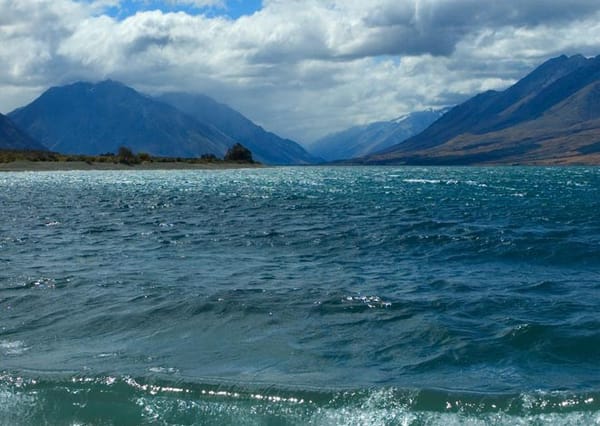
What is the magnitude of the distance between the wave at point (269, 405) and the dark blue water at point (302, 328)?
0.14 ft

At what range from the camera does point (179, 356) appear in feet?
57.1

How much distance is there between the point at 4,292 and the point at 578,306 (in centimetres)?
2041

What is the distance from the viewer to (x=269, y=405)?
13.9 metres

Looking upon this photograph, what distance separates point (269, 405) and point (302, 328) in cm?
631

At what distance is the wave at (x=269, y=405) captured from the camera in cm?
1329

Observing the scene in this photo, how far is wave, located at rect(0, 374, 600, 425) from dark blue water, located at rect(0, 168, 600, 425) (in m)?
0.04

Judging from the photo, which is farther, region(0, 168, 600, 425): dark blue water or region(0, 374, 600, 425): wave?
region(0, 168, 600, 425): dark blue water

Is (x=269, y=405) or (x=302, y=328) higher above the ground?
(x=302, y=328)

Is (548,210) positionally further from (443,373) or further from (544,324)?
(443,373)

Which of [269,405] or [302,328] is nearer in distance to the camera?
[269,405]

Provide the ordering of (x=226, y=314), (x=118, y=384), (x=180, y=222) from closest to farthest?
1. (x=118, y=384)
2. (x=226, y=314)
3. (x=180, y=222)

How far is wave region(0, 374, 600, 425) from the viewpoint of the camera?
13289mm

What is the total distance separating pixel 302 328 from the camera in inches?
793

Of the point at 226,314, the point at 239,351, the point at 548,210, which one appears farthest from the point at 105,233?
the point at 548,210
